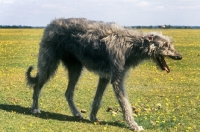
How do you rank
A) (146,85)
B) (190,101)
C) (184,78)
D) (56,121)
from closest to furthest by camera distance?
(56,121), (190,101), (146,85), (184,78)

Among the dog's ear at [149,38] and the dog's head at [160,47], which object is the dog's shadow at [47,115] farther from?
the dog's ear at [149,38]

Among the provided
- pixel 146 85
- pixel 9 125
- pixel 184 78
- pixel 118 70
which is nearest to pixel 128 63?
pixel 118 70

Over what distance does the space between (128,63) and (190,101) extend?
4336 millimetres

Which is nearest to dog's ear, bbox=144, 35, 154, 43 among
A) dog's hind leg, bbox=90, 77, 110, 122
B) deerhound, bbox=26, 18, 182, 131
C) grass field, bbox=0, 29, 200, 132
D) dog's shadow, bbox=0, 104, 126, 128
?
deerhound, bbox=26, 18, 182, 131

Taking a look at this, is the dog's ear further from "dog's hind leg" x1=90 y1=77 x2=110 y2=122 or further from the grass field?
"dog's hind leg" x1=90 y1=77 x2=110 y2=122

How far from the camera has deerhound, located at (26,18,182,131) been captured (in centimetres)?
Result: 979

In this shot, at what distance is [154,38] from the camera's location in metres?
9.73

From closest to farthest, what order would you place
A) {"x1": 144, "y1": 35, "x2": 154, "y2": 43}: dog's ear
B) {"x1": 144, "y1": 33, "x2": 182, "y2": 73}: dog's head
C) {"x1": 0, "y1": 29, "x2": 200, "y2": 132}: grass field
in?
1. {"x1": 144, "y1": 33, "x2": 182, "y2": 73}: dog's head
2. {"x1": 144, "y1": 35, "x2": 154, "y2": 43}: dog's ear
3. {"x1": 0, "y1": 29, "x2": 200, "y2": 132}: grass field

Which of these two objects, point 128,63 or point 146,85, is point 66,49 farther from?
point 146,85

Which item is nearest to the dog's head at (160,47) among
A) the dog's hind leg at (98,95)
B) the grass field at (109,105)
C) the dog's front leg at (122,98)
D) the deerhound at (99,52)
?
the deerhound at (99,52)

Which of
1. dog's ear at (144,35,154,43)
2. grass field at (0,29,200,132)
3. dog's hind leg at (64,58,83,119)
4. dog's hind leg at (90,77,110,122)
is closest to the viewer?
dog's ear at (144,35,154,43)

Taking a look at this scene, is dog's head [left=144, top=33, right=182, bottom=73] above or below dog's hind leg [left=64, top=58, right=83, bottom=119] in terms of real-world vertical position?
above

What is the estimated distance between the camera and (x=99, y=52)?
10.1m

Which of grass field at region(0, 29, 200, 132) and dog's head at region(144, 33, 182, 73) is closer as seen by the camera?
dog's head at region(144, 33, 182, 73)
